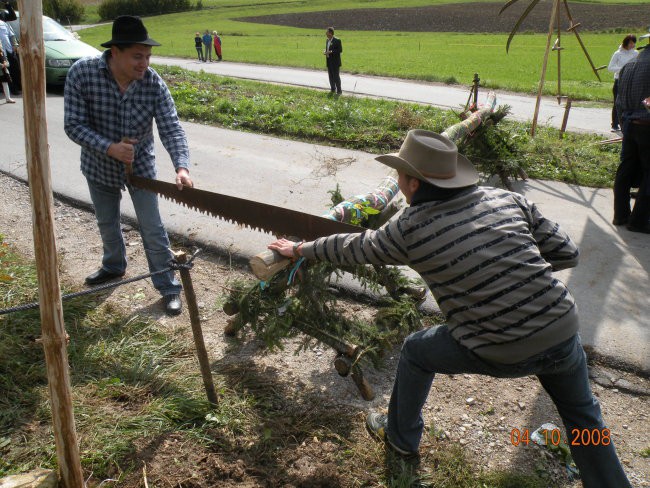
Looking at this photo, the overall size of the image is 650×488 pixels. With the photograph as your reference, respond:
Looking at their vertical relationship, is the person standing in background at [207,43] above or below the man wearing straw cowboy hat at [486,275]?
above

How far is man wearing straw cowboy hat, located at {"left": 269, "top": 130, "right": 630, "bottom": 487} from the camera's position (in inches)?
104

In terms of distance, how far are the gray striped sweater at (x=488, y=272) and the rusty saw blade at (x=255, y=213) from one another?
1.02 m

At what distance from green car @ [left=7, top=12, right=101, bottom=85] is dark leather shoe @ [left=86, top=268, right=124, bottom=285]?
10.8 meters

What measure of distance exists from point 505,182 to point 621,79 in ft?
6.96

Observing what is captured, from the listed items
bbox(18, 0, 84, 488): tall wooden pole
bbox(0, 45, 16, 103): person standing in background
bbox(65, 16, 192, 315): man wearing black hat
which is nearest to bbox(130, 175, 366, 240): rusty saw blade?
bbox(65, 16, 192, 315): man wearing black hat

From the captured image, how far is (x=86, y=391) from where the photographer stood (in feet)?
12.6

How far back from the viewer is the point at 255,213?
14.4ft

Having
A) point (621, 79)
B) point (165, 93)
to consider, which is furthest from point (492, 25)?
point (165, 93)

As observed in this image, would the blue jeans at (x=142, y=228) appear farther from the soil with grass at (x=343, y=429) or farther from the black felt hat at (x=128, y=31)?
the black felt hat at (x=128, y=31)

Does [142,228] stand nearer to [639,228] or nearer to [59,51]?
[639,228]

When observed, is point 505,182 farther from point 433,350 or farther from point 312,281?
point 433,350

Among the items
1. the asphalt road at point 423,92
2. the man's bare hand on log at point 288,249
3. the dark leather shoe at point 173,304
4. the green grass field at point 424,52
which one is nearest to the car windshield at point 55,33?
the asphalt road at point 423,92

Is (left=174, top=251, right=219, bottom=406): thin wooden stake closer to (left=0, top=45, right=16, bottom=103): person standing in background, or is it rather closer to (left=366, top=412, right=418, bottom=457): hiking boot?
(left=366, top=412, right=418, bottom=457): hiking boot

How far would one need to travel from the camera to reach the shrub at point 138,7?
5744cm
